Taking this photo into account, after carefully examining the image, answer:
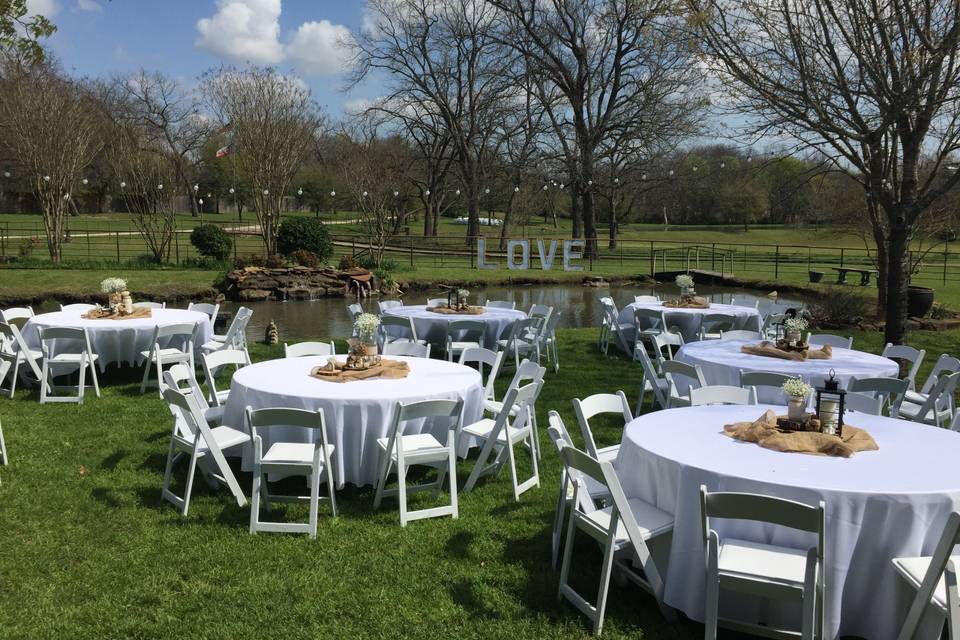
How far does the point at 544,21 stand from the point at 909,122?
1103 inches

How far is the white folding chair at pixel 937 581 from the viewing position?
2.86 m

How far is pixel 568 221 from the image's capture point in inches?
3132

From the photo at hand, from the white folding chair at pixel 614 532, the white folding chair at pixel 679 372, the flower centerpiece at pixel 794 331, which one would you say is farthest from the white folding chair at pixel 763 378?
the white folding chair at pixel 614 532

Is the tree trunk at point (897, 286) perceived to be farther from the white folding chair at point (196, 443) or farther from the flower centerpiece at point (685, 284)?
the white folding chair at point (196, 443)

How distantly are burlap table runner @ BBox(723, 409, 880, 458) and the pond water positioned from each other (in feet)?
32.0

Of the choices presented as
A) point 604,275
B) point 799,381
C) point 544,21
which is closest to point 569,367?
point 799,381

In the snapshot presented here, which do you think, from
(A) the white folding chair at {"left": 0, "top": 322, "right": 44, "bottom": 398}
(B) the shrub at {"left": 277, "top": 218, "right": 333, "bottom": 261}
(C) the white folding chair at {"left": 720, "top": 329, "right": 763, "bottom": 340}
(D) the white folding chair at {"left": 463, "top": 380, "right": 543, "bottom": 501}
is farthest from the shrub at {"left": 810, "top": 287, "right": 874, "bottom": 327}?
(B) the shrub at {"left": 277, "top": 218, "right": 333, "bottom": 261}

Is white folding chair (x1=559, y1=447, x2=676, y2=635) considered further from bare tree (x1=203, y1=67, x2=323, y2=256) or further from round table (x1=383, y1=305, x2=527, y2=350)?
bare tree (x1=203, y1=67, x2=323, y2=256)

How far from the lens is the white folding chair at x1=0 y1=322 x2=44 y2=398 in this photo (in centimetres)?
815

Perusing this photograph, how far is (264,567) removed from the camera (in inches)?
166

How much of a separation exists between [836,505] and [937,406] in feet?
14.4

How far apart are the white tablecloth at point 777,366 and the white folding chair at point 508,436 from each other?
235 cm

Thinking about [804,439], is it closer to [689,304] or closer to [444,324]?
[444,324]

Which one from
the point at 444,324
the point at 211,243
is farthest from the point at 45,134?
the point at 444,324
